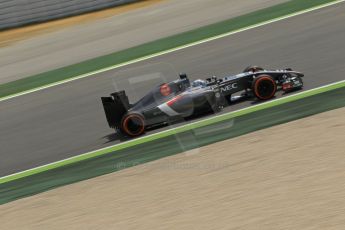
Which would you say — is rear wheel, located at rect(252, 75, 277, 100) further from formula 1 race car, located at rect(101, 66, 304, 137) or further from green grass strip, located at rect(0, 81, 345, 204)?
green grass strip, located at rect(0, 81, 345, 204)

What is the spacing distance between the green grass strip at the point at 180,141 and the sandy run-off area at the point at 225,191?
0.27 metres

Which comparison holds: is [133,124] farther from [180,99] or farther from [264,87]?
[264,87]

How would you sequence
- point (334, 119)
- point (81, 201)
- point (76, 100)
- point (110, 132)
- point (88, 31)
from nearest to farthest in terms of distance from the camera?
1. point (81, 201)
2. point (334, 119)
3. point (110, 132)
4. point (76, 100)
5. point (88, 31)

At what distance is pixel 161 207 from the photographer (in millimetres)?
7906

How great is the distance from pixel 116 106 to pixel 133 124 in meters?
0.43

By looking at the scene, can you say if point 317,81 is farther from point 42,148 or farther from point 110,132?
point 42,148

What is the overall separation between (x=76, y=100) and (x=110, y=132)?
2.24 metres

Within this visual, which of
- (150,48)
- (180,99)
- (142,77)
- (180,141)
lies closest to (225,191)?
(180,141)

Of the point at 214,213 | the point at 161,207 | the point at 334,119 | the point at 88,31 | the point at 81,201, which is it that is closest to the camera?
the point at 214,213

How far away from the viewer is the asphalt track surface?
37.2 ft

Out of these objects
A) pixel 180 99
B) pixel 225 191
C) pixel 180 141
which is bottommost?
pixel 225 191

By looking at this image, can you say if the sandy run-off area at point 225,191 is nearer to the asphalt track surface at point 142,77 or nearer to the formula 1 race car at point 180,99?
the formula 1 race car at point 180,99

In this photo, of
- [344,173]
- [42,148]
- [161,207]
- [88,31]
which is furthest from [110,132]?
[88,31]

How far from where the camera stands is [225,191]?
7938 millimetres
